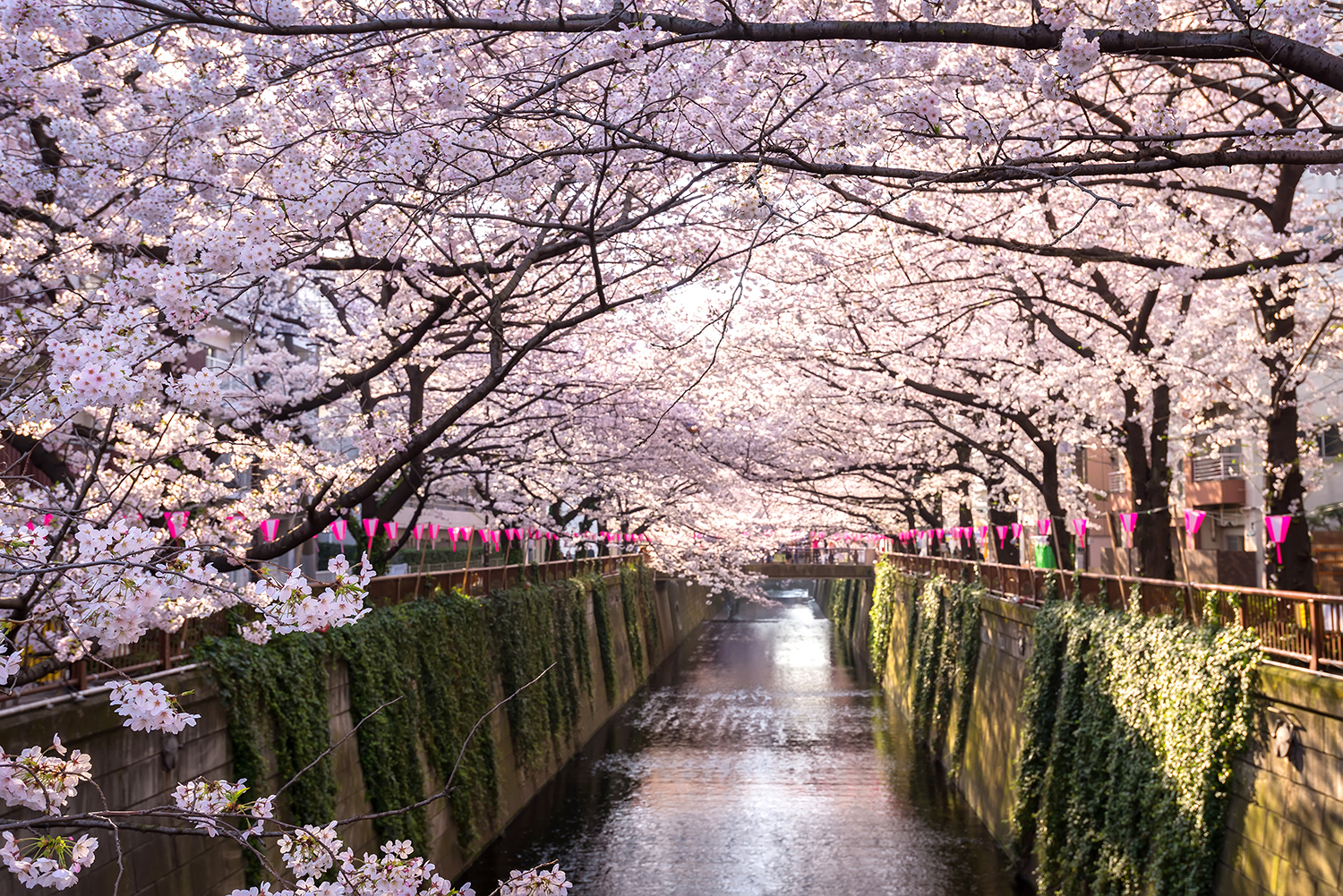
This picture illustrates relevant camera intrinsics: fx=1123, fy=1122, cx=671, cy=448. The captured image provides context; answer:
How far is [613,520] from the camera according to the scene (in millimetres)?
39375

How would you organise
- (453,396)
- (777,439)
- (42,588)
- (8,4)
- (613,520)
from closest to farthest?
(42,588) < (8,4) < (453,396) < (777,439) < (613,520)

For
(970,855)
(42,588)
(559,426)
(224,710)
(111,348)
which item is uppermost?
(559,426)

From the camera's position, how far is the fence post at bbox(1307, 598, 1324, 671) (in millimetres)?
8695

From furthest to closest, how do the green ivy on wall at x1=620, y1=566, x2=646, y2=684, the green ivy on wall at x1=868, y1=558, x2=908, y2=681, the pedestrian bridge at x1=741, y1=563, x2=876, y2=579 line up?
the pedestrian bridge at x1=741, y1=563, x2=876, y2=579 → the green ivy on wall at x1=620, y1=566, x2=646, y2=684 → the green ivy on wall at x1=868, y1=558, x2=908, y2=681

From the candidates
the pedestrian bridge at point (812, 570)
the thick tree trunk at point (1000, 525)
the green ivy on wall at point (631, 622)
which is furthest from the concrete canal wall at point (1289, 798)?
the pedestrian bridge at point (812, 570)

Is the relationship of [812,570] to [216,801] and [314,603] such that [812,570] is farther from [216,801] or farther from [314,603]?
[314,603]

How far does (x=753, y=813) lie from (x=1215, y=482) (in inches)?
661

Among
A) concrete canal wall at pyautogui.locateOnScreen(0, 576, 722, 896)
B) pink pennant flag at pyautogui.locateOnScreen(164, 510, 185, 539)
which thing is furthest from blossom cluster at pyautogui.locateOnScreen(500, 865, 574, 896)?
pink pennant flag at pyautogui.locateOnScreen(164, 510, 185, 539)

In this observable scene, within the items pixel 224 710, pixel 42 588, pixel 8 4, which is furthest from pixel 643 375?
pixel 42 588

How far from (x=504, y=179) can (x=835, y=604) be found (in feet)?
216

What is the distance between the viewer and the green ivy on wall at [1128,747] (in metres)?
10.0

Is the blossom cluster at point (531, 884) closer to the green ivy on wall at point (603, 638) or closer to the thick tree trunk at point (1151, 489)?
the thick tree trunk at point (1151, 489)

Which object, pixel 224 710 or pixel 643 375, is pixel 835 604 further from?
pixel 224 710

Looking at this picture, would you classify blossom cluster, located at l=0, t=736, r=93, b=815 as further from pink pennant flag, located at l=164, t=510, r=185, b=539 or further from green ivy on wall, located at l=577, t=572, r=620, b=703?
green ivy on wall, located at l=577, t=572, r=620, b=703
